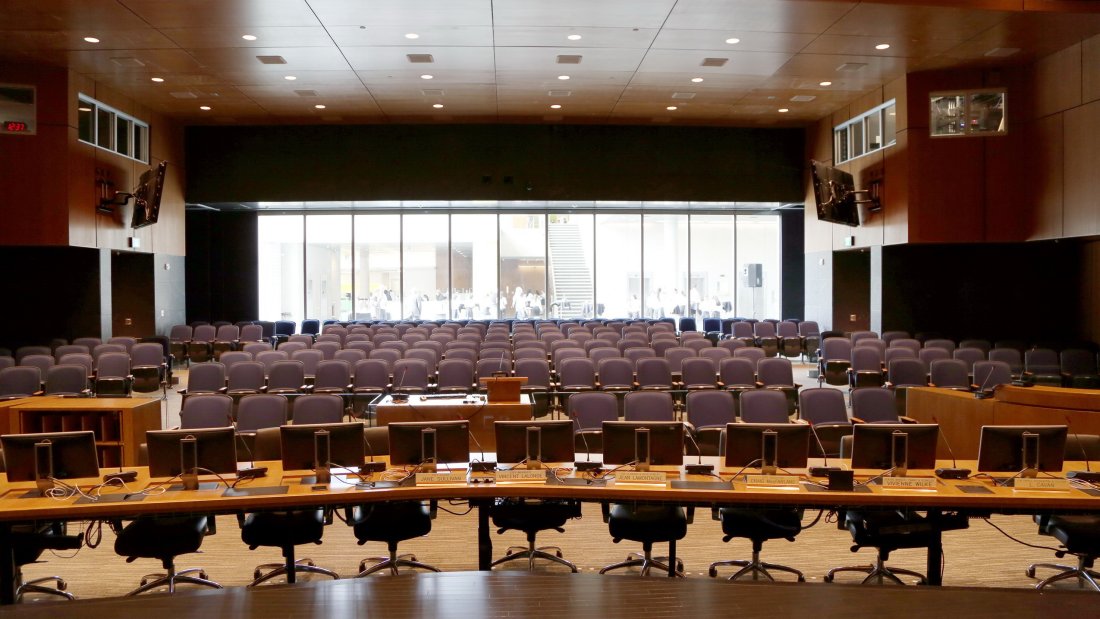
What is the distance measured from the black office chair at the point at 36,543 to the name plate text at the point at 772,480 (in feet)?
13.5

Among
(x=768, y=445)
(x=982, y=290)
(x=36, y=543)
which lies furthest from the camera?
(x=982, y=290)

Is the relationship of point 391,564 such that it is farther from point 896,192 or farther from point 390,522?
point 896,192

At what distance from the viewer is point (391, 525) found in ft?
15.9

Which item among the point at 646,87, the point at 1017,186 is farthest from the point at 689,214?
the point at 1017,186

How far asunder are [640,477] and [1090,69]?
10.9m

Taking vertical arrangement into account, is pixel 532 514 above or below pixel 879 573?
above

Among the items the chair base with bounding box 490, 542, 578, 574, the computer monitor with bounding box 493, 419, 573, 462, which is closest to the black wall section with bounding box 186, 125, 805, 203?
the computer monitor with bounding box 493, 419, 573, 462

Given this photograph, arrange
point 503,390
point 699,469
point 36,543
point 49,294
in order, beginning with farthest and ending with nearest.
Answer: point 49,294, point 503,390, point 699,469, point 36,543

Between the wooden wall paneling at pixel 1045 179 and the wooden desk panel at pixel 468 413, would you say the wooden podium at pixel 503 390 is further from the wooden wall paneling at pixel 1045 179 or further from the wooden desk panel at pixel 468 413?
the wooden wall paneling at pixel 1045 179

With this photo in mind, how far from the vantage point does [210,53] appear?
1188cm

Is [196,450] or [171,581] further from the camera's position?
[196,450]

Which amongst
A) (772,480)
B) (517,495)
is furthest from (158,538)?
(772,480)

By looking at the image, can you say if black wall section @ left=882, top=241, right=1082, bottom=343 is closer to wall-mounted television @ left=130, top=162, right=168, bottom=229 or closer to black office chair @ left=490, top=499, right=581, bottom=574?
black office chair @ left=490, top=499, right=581, bottom=574

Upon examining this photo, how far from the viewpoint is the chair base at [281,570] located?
4923mm
